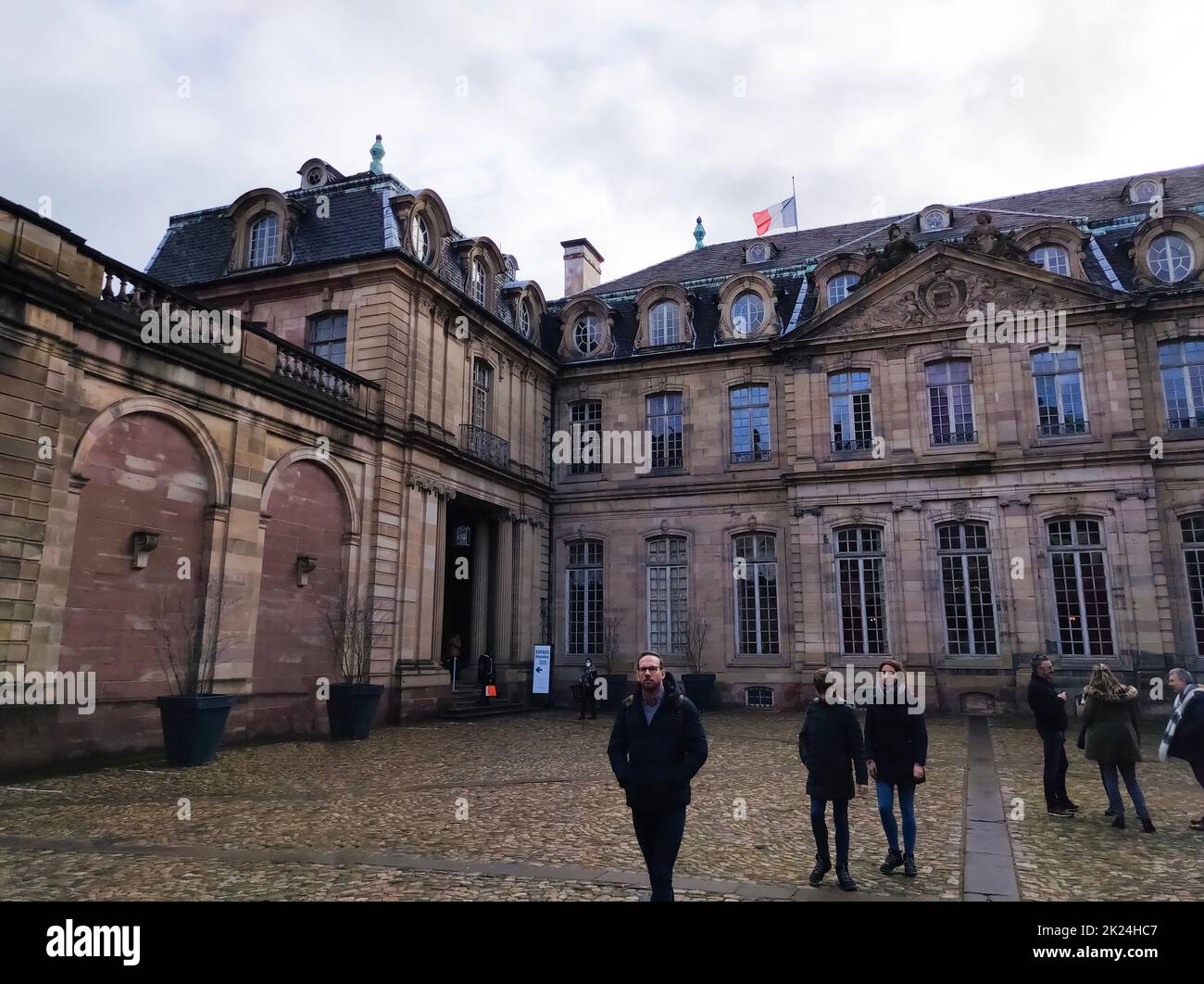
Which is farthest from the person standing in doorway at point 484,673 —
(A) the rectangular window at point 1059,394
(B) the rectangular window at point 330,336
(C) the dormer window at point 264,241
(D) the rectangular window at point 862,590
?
(A) the rectangular window at point 1059,394

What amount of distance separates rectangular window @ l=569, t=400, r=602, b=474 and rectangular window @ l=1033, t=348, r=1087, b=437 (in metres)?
11.8

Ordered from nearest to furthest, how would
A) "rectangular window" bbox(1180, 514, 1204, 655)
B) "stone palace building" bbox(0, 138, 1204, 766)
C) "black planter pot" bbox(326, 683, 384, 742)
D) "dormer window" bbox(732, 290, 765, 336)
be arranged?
"stone palace building" bbox(0, 138, 1204, 766) → "black planter pot" bbox(326, 683, 384, 742) → "rectangular window" bbox(1180, 514, 1204, 655) → "dormer window" bbox(732, 290, 765, 336)

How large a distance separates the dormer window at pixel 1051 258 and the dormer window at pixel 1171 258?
183cm

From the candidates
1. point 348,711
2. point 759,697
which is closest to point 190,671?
point 348,711

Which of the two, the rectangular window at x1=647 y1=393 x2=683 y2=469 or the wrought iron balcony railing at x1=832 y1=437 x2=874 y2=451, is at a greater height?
the rectangular window at x1=647 y1=393 x2=683 y2=469

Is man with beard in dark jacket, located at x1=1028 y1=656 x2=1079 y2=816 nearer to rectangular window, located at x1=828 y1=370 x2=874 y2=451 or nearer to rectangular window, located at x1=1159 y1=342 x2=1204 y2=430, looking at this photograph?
rectangular window, located at x1=828 y1=370 x2=874 y2=451

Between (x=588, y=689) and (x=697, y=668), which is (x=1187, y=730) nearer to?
(x=588, y=689)

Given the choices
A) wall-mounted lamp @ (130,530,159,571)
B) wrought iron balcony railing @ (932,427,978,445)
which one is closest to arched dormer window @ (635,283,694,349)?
wrought iron balcony railing @ (932,427,978,445)

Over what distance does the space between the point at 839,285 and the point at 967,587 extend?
8827 mm

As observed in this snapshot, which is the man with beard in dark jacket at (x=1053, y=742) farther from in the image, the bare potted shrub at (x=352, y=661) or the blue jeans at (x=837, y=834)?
the bare potted shrub at (x=352, y=661)

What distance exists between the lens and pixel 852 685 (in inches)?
810

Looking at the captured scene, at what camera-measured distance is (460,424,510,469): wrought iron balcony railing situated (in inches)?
834
